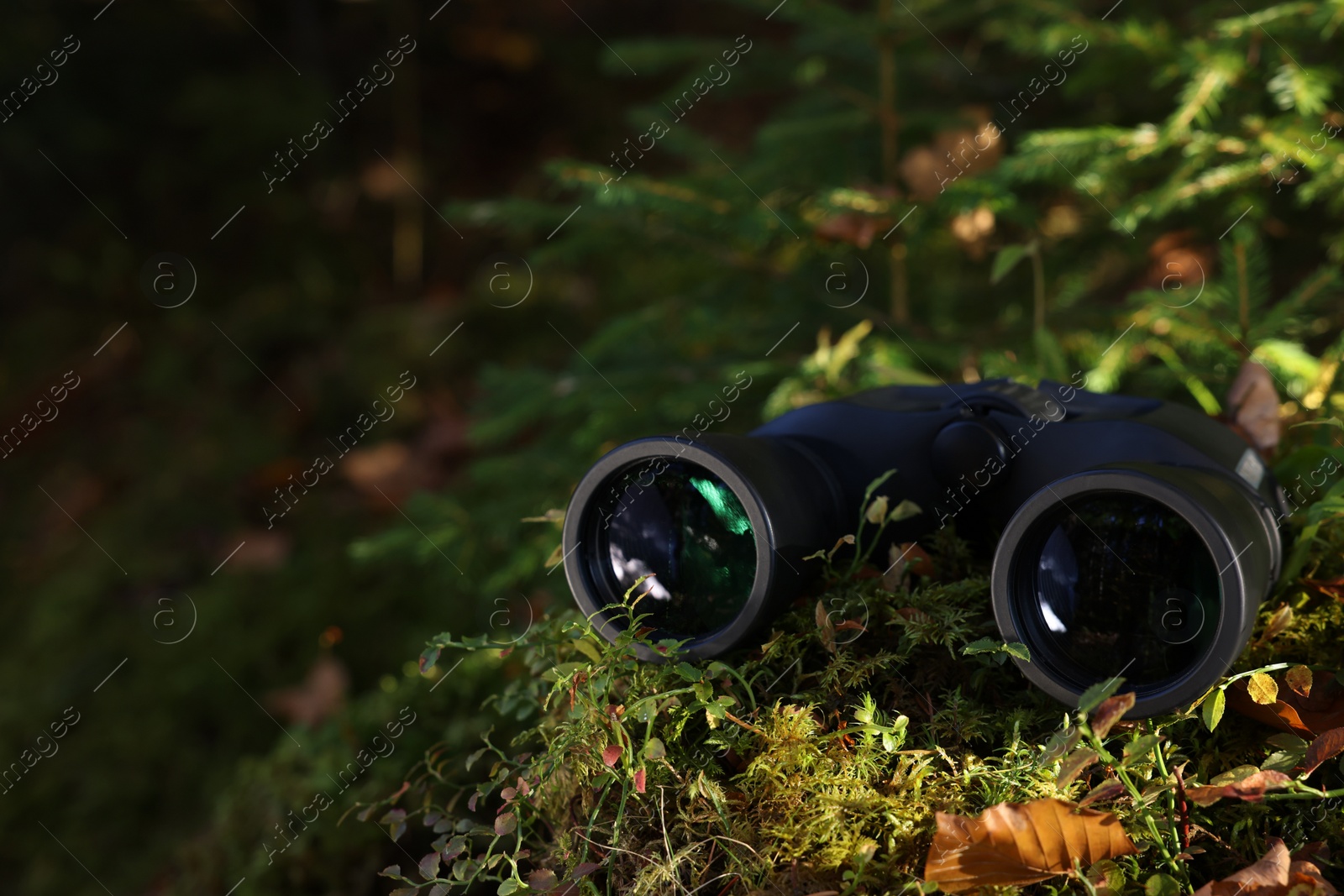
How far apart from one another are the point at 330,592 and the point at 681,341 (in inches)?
63.3

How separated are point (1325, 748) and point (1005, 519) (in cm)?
38

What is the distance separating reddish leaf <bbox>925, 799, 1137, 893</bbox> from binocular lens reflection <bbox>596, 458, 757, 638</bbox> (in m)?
0.33

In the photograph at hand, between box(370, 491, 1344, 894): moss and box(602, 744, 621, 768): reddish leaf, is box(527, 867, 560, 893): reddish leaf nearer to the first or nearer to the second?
box(370, 491, 1344, 894): moss

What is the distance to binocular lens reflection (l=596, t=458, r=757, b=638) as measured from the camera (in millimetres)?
1030

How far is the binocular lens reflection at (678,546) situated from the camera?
103cm

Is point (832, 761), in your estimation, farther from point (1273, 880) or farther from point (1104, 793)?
point (1273, 880)

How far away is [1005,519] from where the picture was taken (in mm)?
1123

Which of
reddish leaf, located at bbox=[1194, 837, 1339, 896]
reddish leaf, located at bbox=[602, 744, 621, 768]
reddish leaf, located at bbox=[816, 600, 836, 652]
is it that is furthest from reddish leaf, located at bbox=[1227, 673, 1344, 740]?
reddish leaf, located at bbox=[602, 744, 621, 768]

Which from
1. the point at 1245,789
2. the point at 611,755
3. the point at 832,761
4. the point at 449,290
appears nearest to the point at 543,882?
the point at 611,755

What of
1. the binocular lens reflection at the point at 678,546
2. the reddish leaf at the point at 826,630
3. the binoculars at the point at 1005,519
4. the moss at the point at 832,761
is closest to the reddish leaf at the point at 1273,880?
the moss at the point at 832,761

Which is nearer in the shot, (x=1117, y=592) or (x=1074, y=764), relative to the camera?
(x=1074, y=764)

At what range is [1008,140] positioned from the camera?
8.03ft

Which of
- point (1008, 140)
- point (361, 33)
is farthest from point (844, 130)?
point (361, 33)

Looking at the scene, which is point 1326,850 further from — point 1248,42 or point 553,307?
point 553,307
